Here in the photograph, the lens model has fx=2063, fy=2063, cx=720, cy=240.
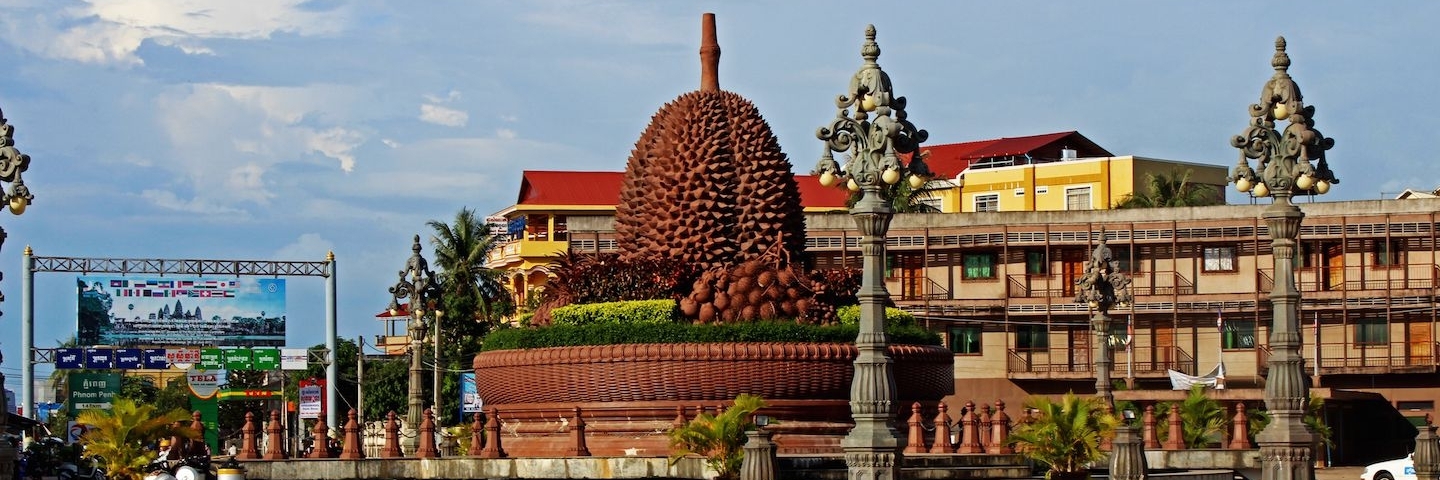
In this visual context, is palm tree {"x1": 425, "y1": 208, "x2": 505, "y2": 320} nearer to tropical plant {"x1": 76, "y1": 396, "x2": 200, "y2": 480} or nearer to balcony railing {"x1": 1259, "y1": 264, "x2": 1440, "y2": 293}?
balcony railing {"x1": 1259, "y1": 264, "x2": 1440, "y2": 293}

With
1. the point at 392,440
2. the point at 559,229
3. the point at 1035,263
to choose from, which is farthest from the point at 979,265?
the point at 392,440

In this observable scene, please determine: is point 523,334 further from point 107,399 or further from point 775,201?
Result: point 107,399

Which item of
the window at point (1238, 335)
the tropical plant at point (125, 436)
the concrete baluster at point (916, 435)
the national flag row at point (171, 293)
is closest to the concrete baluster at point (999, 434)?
the concrete baluster at point (916, 435)

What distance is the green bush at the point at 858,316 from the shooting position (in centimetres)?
2939

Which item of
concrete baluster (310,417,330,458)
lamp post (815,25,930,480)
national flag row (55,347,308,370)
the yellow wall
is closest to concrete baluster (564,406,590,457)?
concrete baluster (310,417,330,458)

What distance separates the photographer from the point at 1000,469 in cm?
2659

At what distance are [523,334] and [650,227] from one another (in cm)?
280

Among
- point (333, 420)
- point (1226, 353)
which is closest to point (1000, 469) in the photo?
point (1226, 353)

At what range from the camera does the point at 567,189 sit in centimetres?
7812

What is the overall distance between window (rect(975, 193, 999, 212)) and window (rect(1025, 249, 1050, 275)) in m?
13.3

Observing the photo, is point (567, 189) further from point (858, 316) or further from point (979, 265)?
point (858, 316)

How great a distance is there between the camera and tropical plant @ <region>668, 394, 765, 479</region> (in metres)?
24.3

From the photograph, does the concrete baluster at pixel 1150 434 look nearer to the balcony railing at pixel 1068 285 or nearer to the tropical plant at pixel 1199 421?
the tropical plant at pixel 1199 421

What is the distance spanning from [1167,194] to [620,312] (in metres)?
43.0
